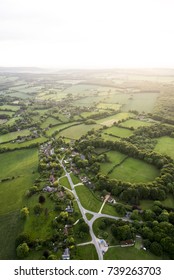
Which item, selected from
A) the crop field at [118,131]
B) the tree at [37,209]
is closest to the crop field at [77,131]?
the crop field at [118,131]

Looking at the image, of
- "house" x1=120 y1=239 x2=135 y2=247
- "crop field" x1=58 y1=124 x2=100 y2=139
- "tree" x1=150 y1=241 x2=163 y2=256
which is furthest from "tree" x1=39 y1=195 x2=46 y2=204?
"crop field" x1=58 y1=124 x2=100 y2=139

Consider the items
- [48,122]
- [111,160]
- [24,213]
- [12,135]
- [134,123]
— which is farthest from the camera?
[48,122]

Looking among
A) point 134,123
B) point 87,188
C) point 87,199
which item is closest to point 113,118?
point 134,123

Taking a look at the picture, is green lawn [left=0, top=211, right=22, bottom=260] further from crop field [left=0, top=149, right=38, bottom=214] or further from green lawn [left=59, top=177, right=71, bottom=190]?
green lawn [left=59, top=177, right=71, bottom=190]

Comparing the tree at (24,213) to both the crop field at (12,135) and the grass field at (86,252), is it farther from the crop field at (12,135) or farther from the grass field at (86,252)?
the crop field at (12,135)

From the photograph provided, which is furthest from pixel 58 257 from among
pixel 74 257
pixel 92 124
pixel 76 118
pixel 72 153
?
pixel 76 118

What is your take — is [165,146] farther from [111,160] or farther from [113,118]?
[113,118]
